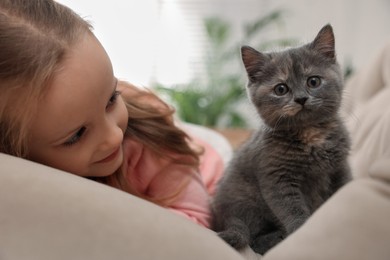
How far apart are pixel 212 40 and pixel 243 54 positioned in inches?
102

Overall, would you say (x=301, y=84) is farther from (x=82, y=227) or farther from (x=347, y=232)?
(x=82, y=227)

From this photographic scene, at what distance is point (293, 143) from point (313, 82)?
158 mm

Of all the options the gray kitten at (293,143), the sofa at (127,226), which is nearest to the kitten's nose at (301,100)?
the gray kitten at (293,143)

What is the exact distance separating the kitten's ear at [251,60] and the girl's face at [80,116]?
1.17 feet

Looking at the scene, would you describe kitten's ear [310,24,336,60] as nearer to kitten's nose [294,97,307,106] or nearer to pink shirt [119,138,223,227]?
kitten's nose [294,97,307,106]

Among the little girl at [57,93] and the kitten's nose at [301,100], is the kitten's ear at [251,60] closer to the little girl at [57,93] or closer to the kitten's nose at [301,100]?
the kitten's nose at [301,100]

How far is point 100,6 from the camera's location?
3865 millimetres

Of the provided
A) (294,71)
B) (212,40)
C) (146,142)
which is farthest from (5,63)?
(212,40)

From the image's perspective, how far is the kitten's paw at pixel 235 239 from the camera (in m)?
1.05

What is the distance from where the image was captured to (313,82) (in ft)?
4.09

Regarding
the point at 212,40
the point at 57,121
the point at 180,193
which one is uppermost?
the point at 57,121

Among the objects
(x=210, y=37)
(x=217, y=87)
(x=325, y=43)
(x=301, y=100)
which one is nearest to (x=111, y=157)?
(x=301, y=100)

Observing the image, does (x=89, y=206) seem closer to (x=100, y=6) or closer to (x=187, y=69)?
(x=100, y=6)

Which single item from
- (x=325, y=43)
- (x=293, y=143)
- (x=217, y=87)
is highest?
(x=325, y=43)
